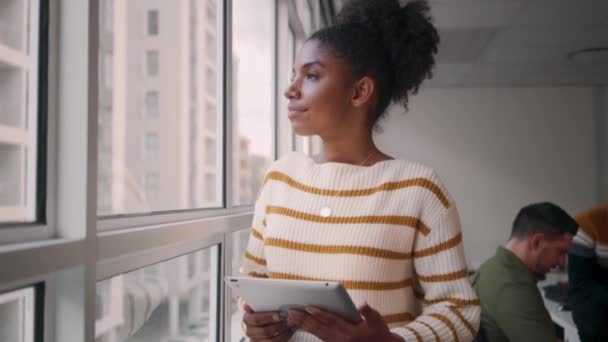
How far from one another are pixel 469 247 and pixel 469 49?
1879 millimetres

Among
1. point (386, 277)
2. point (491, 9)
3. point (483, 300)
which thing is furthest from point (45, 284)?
point (491, 9)

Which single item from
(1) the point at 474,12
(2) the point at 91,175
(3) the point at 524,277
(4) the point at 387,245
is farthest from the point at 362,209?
(1) the point at 474,12

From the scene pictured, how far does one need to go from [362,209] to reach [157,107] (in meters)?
0.69

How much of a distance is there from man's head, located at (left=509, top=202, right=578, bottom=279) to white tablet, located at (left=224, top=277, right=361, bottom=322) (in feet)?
4.52

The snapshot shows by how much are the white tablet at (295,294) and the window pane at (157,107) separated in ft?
0.95

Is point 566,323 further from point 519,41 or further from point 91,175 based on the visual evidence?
point 519,41

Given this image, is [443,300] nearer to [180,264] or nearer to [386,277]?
[386,277]

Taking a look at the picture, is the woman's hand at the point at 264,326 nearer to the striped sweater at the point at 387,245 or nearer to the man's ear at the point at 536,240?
the striped sweater at the point at 387,245

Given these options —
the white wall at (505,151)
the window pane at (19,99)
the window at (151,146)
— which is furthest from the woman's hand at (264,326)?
the white wall at (505,151)

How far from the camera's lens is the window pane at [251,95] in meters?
1.78

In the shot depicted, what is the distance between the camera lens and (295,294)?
69 cm

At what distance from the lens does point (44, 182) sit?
0.64 m

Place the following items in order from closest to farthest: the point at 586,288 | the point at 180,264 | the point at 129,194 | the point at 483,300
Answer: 1. the point at 129,194
2. the point at 180,264
3. the point at 483,300
4. the point at 586,288

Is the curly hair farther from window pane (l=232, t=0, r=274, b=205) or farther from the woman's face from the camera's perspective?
window pane (l=232, t=0, r=274, b=205)
